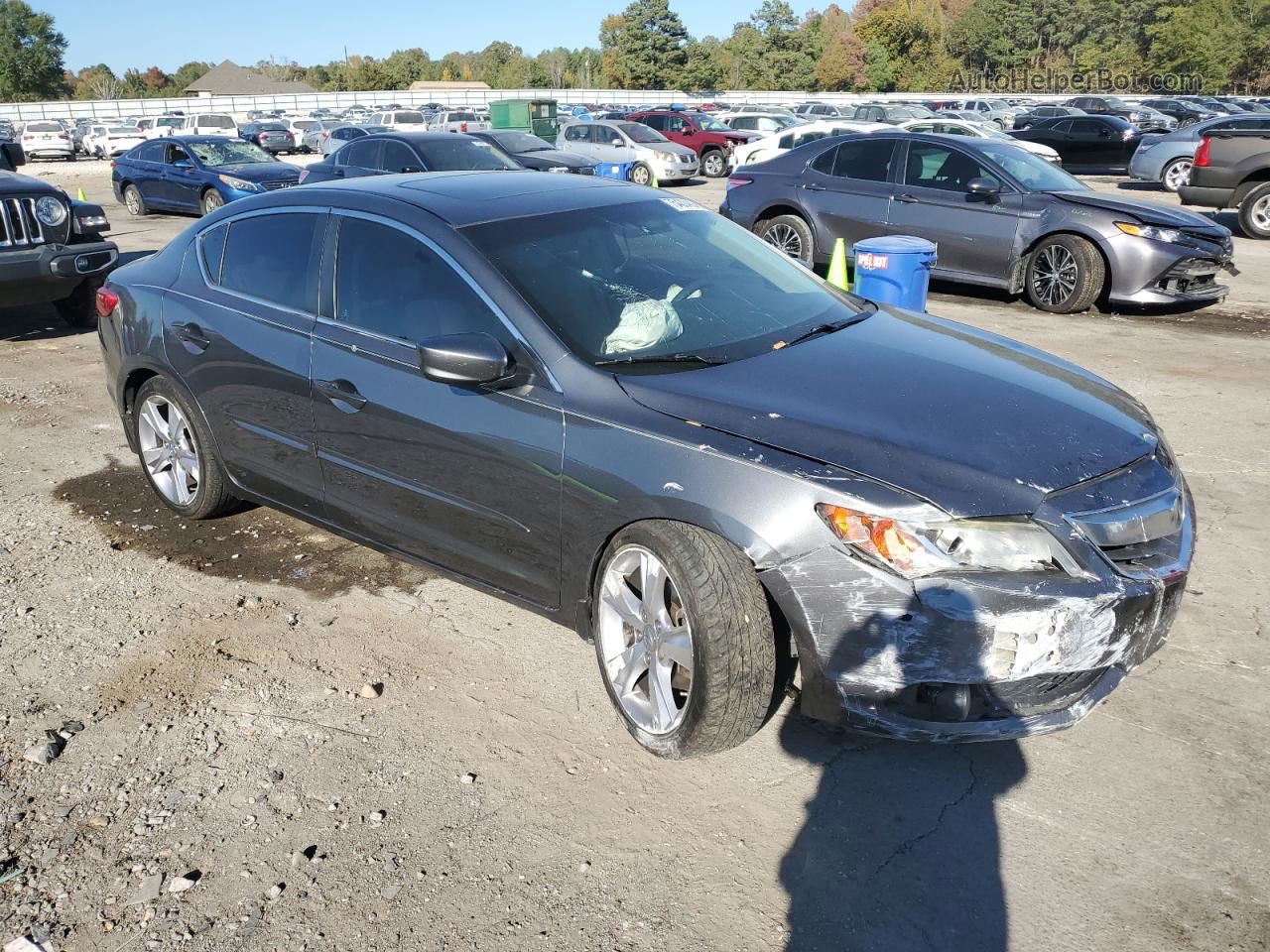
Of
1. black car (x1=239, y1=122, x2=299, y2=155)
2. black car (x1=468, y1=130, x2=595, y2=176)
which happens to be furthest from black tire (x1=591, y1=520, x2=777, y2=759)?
black car (x1=239, y1=122, x2=299, y2=155)

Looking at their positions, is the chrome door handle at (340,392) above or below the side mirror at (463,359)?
below

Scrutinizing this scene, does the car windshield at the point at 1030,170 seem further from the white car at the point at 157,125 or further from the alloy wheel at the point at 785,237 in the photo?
the white car at the point at 157,125

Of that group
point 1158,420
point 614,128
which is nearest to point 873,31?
point 614,128

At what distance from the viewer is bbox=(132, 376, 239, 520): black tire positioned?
4.93m

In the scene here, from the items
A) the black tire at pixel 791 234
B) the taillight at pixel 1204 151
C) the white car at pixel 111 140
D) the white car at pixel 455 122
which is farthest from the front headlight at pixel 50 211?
the white car at pixel 111 140

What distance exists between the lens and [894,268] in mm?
7246

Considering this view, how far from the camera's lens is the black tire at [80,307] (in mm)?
10031

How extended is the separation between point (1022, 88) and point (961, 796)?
278 ft

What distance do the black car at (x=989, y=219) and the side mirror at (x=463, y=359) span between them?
7.84 metres

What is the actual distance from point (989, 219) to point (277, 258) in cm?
758

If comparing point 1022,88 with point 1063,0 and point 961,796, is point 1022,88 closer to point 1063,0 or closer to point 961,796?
point 1063,0

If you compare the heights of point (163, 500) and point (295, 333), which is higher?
point (295, 333)

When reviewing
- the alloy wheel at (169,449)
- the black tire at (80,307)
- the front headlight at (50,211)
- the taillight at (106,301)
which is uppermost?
the taillight at (106,301)

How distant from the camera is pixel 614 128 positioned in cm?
2547
